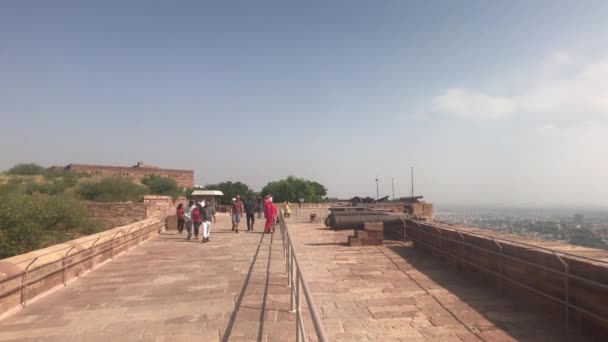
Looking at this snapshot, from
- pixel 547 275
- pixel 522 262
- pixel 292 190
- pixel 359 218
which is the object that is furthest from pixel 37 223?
pixel 292 190

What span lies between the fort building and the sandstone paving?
48.5 meters

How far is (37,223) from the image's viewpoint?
10609 mm

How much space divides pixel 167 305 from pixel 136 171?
188 ft

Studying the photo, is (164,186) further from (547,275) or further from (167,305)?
(547,275)

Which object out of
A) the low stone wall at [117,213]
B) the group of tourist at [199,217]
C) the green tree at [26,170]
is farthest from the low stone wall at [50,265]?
the green tree at [26,170]

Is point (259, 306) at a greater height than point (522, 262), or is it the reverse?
point (522, 262)

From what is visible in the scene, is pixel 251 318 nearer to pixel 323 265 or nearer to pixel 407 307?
pixel 407 307

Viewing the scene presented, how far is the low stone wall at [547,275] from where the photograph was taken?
402 centimetres

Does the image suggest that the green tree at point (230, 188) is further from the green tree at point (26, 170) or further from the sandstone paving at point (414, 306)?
the sandstone paving at point (414, 306)

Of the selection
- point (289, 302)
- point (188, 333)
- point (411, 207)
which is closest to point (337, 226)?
point (289, 302)

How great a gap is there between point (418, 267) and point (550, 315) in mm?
3302

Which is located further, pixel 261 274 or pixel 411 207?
pixel 411 207

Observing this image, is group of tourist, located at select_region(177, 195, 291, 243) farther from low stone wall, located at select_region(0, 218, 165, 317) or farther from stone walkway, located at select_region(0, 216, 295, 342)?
stone walkway, located at select_region(0, 216, 295, 342)

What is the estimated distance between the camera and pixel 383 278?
6.86 m
